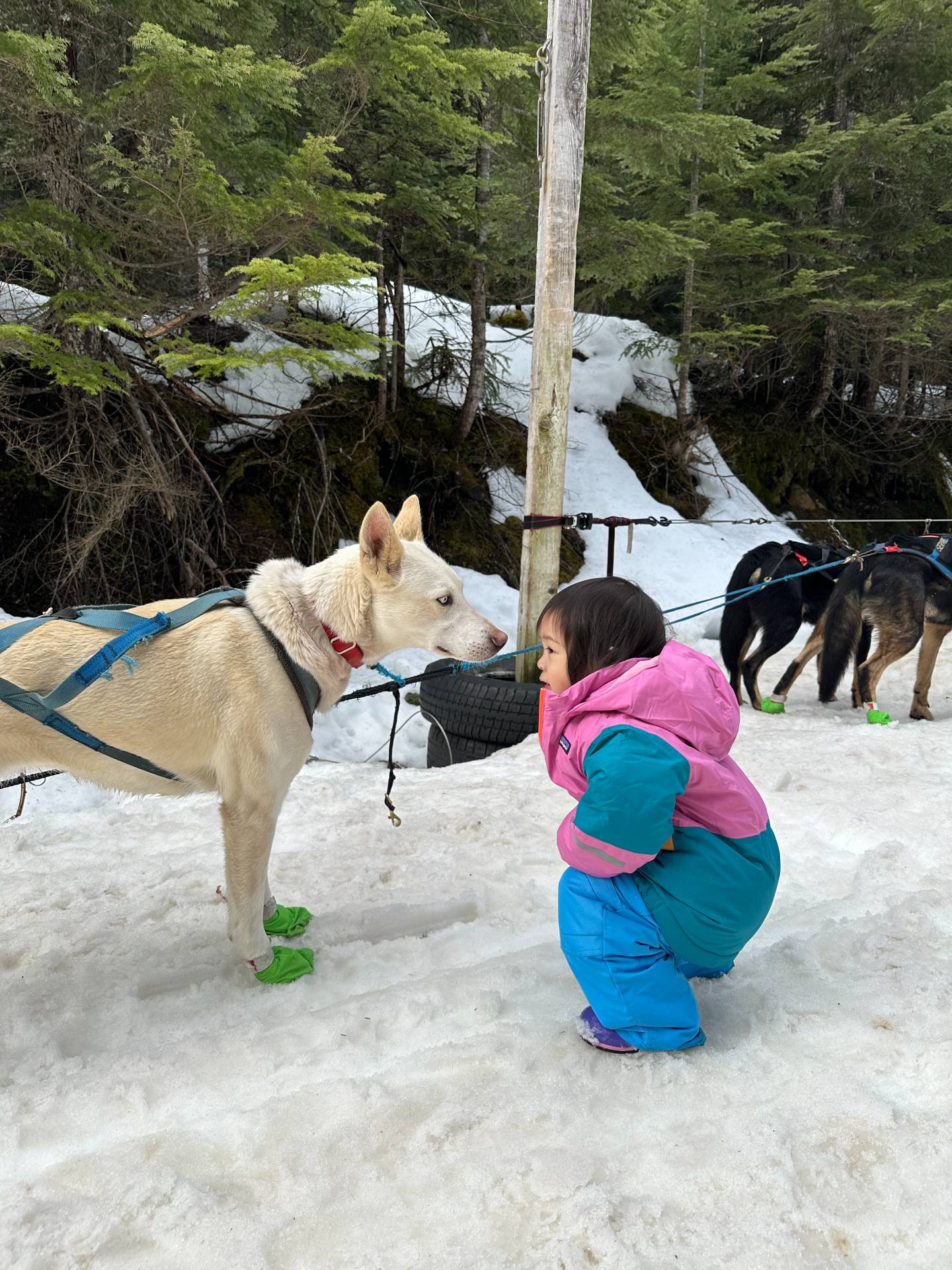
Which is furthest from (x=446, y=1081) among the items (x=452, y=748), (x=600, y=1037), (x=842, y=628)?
(x=842, y=628)

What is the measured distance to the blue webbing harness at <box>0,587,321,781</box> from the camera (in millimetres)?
2176

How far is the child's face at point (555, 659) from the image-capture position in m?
2.02

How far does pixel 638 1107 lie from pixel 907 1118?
61 centimetres

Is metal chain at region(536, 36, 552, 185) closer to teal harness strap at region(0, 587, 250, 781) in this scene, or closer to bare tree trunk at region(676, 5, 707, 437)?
teal harness strap at region(0, 587, 250, 781)

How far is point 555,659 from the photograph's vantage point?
6.67 ft

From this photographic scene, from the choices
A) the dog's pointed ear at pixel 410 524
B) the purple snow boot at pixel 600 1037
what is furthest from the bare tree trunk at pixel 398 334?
the purple snow boot at pixel 600 1037

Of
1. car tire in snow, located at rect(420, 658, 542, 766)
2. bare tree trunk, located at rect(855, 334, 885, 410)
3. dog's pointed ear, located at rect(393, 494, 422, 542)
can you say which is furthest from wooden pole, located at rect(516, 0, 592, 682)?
bare tree trunk, located at rect(855, 334, 885, 410)

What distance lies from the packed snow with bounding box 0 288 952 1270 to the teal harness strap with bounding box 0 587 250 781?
2.72 ft

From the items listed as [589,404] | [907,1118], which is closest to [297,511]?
[589,404]

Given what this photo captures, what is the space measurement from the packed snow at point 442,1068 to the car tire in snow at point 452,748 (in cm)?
148

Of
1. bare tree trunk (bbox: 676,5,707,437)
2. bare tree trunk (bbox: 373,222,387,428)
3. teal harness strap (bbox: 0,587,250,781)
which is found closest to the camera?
teal harness strap (bbox: 0,587,250,781)

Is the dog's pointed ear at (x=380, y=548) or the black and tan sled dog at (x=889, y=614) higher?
the dog's pointed ear at (x=380, y=548)

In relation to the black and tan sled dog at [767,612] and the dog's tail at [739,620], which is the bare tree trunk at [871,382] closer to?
the black and tan sled dog at [767,612]

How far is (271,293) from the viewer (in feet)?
16.4
